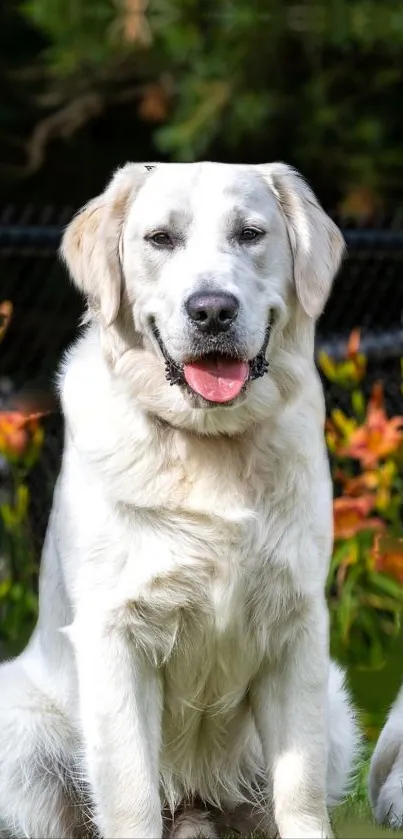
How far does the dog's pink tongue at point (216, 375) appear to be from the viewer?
10.9 feet

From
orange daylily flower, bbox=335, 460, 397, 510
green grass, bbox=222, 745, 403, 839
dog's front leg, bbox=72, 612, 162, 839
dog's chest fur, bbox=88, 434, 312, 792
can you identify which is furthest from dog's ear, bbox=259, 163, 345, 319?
orange daylily flower, bbox=335, 460, 397, 510

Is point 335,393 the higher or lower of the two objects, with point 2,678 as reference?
lower

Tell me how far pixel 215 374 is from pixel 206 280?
23 centimetres

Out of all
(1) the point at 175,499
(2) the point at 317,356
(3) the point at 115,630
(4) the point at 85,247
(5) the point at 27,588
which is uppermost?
(4) the point at 85,247

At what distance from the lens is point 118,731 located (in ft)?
10.8

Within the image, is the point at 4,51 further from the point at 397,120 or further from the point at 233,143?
the point at 397,120

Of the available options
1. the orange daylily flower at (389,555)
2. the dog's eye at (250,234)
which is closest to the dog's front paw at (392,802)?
the dog's eye at (250,234)

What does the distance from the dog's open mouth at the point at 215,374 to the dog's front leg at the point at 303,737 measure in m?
0.56

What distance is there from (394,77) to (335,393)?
10.9 feet

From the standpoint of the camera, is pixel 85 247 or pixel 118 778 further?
pixel 85 247

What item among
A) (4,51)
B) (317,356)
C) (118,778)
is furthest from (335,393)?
(4,51)

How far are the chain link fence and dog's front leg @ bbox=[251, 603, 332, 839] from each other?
2802 mm

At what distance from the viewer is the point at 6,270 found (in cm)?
884

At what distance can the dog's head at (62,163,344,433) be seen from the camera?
3.29 meters
